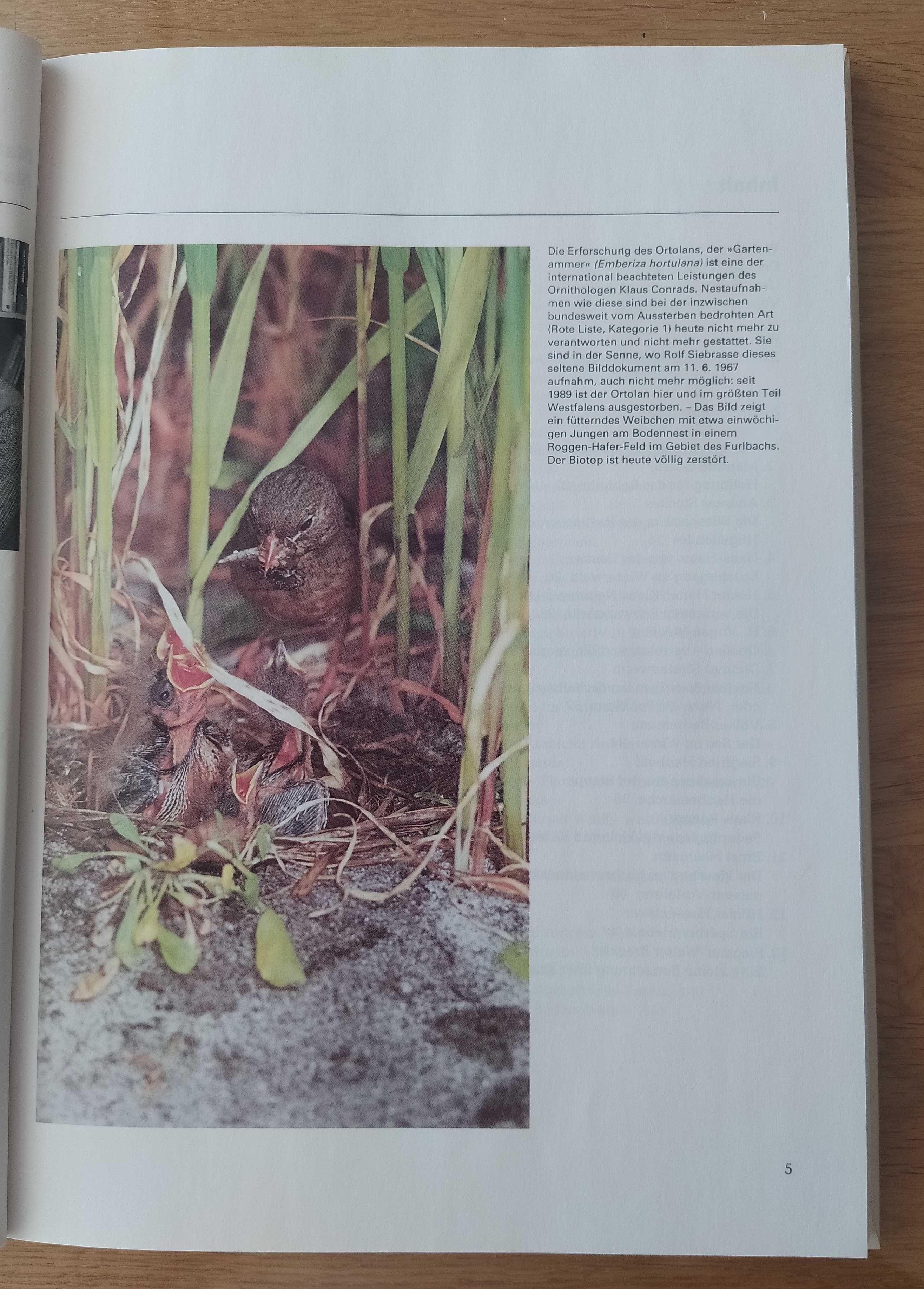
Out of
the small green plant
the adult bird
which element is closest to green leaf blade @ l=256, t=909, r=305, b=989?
the small green plant

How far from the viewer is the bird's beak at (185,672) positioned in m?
0.38

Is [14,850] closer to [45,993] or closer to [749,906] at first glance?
[45,993]

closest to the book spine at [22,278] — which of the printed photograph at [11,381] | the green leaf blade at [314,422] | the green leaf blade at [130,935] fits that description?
the printed photograph at [11,381]

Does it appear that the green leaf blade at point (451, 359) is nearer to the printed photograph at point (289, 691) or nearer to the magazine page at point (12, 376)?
the printed photograph at point (289, 691)

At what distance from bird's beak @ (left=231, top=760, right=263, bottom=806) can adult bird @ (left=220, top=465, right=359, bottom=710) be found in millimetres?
47

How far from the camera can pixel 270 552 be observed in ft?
1.25

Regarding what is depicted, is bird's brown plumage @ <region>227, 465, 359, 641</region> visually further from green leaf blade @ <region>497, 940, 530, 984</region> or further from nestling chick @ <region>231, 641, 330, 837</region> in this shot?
green leaf blade @ <region>497, 940, 530, 984</region>

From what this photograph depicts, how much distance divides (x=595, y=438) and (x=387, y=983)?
242mm

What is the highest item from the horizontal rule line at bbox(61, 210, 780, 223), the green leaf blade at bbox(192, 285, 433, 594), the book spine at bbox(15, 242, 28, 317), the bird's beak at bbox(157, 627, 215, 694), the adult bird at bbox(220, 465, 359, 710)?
the horizontal rule line at bbox(61, 210, 780, 223)

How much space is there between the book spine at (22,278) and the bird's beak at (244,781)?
21 centimetres

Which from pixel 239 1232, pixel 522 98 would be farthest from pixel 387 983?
pixel 522 98

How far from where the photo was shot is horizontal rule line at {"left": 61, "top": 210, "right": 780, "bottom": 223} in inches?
15.1

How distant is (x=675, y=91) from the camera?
39cm

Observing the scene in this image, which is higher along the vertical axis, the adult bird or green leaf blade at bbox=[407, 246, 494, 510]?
green leaf blade at bbox=[407, 246, 494, 510]
